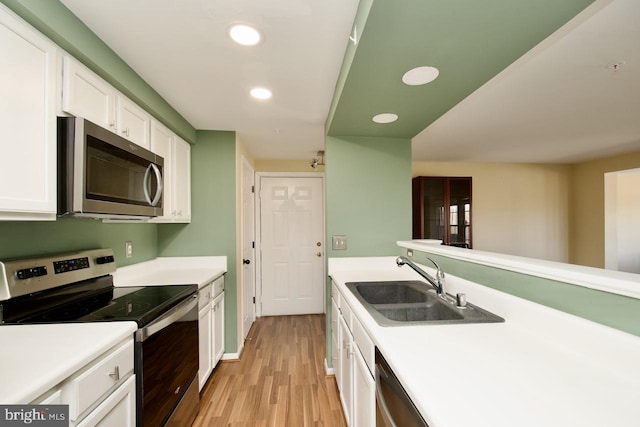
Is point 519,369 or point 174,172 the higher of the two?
point 174,172

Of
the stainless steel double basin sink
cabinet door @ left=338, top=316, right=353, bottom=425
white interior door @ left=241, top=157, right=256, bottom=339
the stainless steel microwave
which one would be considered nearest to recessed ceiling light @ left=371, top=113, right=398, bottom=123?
the stainless steel double basin sink

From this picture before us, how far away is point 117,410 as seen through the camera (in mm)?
985

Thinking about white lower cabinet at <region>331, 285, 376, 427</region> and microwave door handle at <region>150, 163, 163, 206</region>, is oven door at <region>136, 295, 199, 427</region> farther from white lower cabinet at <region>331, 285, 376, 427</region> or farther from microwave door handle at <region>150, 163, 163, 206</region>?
white lower cabinet at <region>331, 285, 376, 427</region>

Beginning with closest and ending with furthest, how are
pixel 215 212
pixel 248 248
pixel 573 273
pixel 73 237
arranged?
pixel 573 273, pixel 73 237, pixel 215 212, pixel 248 248

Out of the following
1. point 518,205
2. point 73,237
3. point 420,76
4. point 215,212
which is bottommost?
point 73,237

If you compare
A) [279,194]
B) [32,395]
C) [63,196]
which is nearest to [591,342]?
[32,395]

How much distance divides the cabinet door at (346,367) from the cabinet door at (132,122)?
176cm

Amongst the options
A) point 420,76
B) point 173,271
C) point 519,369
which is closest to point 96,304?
point 173,271

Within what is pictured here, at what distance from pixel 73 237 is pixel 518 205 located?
547 cm

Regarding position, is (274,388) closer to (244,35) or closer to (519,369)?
(519,369)

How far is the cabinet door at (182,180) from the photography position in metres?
2.12

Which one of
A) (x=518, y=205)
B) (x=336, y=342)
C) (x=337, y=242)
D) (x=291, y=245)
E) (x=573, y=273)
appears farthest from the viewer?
(x=518, y=205)

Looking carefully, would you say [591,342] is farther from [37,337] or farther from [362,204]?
[37,337]

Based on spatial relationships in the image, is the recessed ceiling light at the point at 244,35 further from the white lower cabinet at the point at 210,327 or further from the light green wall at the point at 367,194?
the white lower cabinet at the point at 210,327
